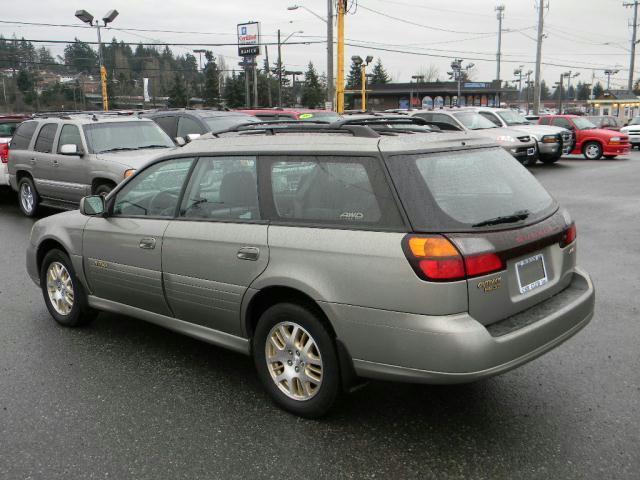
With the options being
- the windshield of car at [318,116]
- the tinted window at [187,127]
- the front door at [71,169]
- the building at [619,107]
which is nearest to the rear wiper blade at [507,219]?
the front door at [71,169]

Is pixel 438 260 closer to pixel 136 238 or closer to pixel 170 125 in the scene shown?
pixel 136 238

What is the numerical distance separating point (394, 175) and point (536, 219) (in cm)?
93

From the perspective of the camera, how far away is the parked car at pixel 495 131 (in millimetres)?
17703

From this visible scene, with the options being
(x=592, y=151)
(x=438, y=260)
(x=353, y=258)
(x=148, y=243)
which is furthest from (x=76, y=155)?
(x=592, y=151)

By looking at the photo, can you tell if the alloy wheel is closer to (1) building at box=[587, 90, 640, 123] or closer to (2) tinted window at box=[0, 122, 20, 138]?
(2) tinted window at box=[0, 122, 20, 138]

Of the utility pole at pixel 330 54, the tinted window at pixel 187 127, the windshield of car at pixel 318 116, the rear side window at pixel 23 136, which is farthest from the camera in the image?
the utility pole at pixel 330 54

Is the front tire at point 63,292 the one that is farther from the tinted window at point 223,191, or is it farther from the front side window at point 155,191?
the tinted window at point 223,191

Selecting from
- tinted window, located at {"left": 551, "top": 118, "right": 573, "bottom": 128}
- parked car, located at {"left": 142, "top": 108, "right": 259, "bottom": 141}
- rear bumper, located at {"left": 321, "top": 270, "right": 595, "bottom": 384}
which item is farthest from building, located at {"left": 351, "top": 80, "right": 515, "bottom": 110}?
rear bumper, located at {"left": 321, "top": 270, "right": 595, "bottom": 384}

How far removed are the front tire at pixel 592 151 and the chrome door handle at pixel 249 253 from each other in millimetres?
22196

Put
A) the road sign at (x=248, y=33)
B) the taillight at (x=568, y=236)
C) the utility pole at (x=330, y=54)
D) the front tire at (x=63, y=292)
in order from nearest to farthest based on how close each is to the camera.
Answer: the taillight at (x=568, y=236)
the front tire at (x=63, y=292)
the utility pole at (x=330, y=54)
the road sign at (x=248, y=33)

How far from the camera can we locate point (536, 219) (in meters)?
3.52

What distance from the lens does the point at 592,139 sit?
75.2ft

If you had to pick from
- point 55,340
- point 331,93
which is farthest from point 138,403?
point 331,93

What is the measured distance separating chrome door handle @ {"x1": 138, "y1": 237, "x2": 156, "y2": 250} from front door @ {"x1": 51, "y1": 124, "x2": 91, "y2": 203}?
615cm
